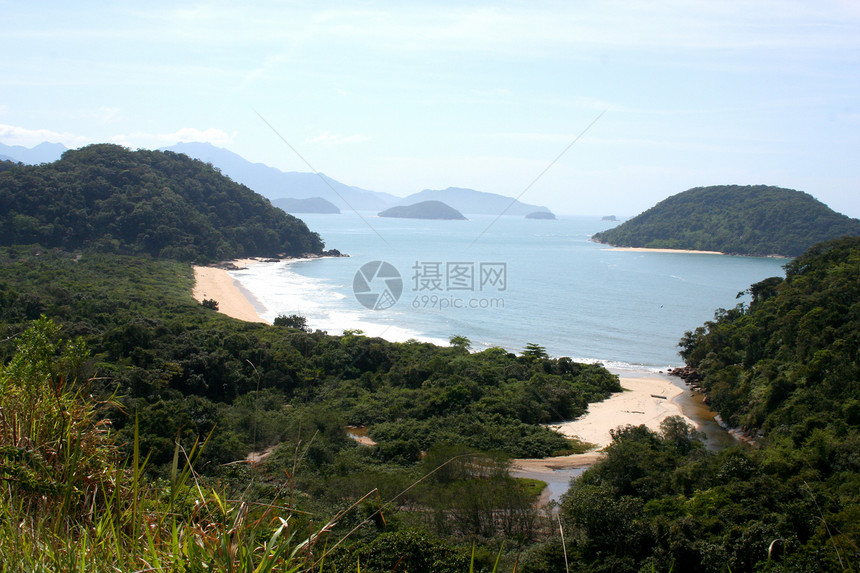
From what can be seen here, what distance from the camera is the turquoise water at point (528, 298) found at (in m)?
29.8

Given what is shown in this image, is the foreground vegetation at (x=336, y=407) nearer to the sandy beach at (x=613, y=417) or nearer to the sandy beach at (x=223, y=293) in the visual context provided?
the sandy beach at (x=613, y=417)

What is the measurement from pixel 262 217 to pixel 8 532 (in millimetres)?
63786

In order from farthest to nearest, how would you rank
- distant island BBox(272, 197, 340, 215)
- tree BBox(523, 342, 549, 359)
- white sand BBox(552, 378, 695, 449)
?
distant island BBox(272, 197, 340, 215) < tree BBox(523, 342, 549, 359) < white sand BBox(552, 378, 695, 449)

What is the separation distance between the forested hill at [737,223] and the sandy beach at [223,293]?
202ft

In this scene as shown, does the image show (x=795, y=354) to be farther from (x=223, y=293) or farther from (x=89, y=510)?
(x=223, y=293)

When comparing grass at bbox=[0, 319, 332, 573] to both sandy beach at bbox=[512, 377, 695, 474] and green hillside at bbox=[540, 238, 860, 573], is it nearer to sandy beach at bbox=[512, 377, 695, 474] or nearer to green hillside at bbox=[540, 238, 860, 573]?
green hillside at bbox=[540, 238, 860, 573]

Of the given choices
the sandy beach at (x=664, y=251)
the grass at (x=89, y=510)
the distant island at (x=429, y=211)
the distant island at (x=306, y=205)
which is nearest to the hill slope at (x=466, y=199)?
the distant island at (x=429, y=211)

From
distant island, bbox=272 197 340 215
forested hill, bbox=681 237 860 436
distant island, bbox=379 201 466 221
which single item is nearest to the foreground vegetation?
forested hill, bbox=681 237 860 436

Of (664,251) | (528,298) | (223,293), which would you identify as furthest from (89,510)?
(664,251)

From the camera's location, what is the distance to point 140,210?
163ft

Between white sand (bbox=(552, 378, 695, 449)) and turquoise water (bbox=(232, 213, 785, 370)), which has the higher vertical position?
turquoise water (bbox=(232, 213, 785, 370))

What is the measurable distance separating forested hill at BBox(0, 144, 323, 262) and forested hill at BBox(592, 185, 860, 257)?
51.8 metres

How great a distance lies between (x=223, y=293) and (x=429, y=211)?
11539 cm

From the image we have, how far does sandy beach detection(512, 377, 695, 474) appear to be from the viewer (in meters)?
15.0
